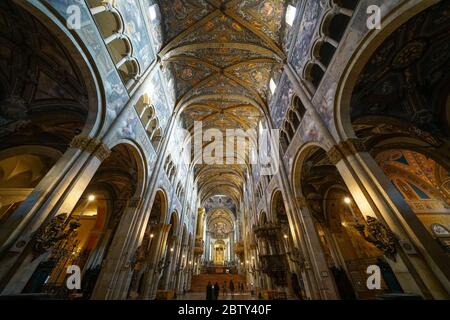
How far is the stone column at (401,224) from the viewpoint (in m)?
3.45

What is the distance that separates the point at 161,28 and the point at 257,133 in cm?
1124

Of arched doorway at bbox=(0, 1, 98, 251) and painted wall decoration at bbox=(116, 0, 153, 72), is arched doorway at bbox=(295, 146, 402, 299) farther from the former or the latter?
arched doorway at bbox=(0, 1, 98, 251)

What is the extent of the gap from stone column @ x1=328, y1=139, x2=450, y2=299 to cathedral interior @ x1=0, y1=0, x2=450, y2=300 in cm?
3

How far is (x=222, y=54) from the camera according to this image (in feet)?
40.2

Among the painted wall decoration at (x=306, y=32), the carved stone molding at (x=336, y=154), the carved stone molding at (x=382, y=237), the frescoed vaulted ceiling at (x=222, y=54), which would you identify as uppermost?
the frescoed vaulted ceiling at (x=222, y=54)

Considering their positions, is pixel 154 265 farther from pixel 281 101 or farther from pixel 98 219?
pixel 281 101

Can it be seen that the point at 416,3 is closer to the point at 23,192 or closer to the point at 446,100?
the point at 446,100

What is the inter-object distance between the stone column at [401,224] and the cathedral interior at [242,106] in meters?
0.03

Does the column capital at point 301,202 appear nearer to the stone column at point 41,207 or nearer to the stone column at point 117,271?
the stone column at point 117,271

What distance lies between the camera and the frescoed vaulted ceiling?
10031mm

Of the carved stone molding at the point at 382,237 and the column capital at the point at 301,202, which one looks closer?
the carved stone molding at the point at 382,237

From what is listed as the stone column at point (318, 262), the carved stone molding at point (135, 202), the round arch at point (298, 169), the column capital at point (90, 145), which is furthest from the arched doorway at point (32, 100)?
the stone column at point (318, 262)

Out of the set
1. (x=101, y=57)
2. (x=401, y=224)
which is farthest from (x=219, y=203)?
(x=401, y=224)

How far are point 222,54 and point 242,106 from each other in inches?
199
